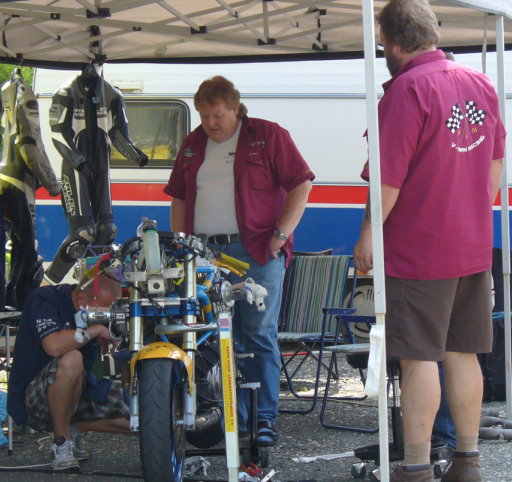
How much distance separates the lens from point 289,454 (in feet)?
15.4

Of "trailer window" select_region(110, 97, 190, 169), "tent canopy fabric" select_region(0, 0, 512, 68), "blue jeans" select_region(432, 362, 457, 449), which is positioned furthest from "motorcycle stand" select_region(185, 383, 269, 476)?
"trailer window" select_region(110, 97, 190, 169)

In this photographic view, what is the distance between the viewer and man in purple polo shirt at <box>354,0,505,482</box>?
3.53 meters

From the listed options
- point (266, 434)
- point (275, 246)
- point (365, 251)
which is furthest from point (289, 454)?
point (365, 251)

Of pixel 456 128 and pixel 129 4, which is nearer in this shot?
pixel 456 128

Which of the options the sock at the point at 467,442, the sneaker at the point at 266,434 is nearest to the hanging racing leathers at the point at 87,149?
the sneaker at the point at 266,434

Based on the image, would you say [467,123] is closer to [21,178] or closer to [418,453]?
[418,453]

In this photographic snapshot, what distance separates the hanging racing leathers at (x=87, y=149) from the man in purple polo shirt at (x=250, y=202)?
1166mm

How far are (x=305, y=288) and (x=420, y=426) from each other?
2.34 meters

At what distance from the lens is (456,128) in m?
3.57

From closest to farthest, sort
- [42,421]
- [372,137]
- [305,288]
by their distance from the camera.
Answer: [372,137] < [42,421] < [305,288]

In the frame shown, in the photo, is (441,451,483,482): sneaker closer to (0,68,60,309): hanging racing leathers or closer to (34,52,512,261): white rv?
(0,68,60,309): hanging racing leathers

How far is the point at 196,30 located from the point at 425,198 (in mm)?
2733

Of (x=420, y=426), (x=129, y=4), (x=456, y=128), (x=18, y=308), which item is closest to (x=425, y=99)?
(x=456, y=128)

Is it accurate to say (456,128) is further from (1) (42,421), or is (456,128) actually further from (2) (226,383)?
(1) (42,421)
